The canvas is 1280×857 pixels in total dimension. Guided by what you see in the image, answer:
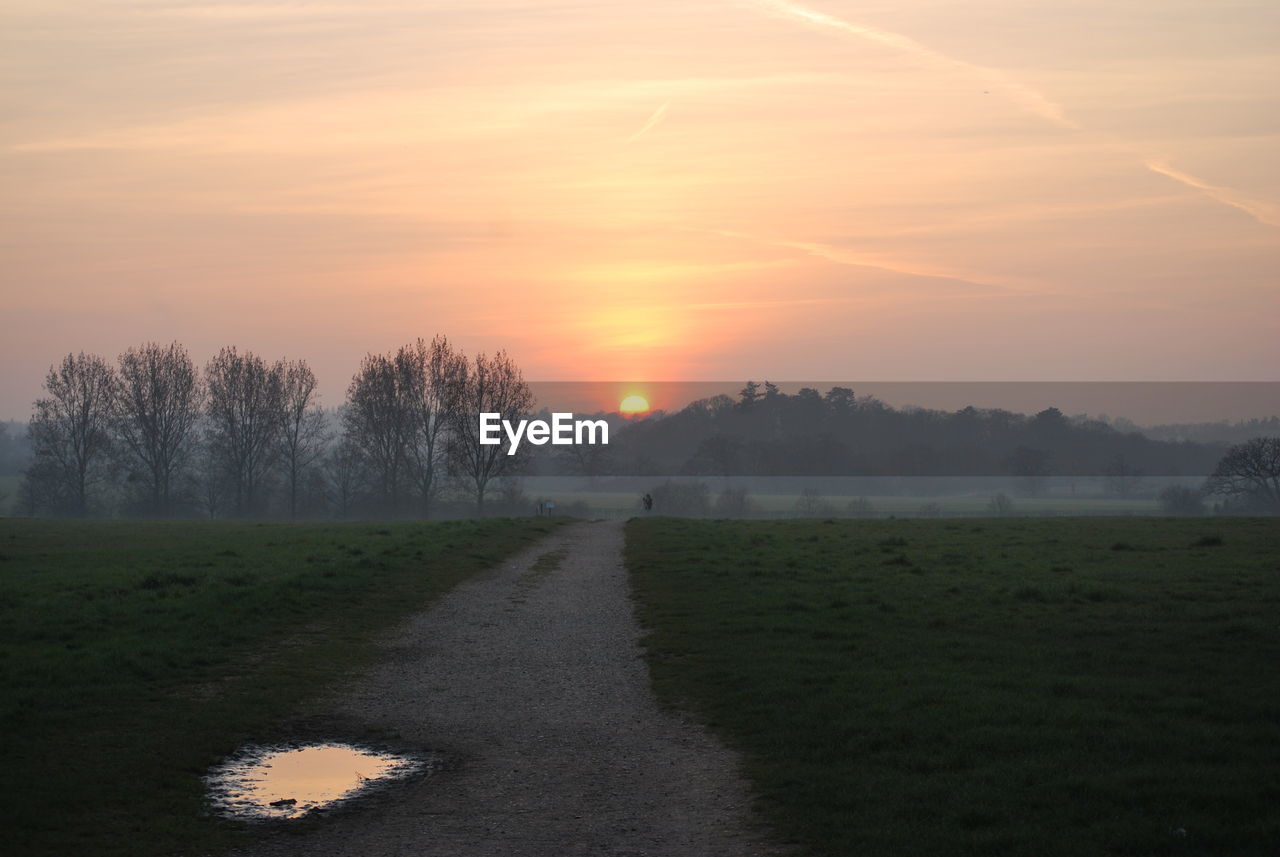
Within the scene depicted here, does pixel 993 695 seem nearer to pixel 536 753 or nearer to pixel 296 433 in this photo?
pixel 536 753

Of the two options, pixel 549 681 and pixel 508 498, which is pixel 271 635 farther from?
pixel 508 498

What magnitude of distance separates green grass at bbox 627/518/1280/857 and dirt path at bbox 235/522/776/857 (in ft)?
1.96

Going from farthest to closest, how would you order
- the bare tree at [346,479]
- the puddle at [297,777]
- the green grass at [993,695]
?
the bare tree at [346,479], the puddle at [297,777], the green grass at [993,695]

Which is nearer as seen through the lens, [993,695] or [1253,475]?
[993,695]

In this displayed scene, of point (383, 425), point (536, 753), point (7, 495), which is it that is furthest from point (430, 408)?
point (536, 753)

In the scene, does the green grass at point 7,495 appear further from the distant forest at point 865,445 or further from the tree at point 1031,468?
the tree at point 1031,468

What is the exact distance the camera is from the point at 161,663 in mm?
13359

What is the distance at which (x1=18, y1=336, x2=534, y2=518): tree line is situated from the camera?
77.0 metres

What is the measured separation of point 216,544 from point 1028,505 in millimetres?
66317

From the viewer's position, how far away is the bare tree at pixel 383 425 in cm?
8100

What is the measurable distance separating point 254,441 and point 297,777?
76.4 metres

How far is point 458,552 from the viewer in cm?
2989

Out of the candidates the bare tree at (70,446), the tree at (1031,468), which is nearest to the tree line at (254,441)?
the bare tree at (70,446)

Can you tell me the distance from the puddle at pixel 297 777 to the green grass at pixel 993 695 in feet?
11.7
